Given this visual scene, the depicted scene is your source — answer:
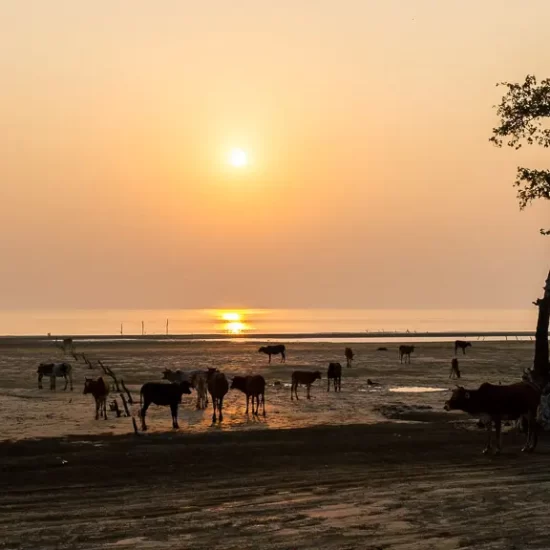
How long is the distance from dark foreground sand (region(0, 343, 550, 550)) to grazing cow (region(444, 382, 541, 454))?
31.5 inches

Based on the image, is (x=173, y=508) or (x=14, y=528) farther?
(x=173, y=508)

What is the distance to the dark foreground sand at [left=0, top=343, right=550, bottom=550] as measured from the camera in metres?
10.9

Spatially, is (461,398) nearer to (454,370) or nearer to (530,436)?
(530,436)

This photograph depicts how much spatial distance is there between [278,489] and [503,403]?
7.50m

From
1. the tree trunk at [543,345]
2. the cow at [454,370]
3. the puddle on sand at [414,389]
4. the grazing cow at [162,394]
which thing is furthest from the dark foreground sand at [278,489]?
the cow at [454,370]

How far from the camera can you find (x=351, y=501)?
1307cm

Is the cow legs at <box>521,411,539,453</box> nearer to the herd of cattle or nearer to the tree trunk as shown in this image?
the herd of cattle

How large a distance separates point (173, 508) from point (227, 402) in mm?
17795

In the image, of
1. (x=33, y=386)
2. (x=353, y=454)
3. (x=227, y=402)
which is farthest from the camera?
(x=33, y=386)

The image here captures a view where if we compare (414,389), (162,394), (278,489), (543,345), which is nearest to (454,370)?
(414,389)

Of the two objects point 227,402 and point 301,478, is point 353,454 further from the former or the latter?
point 227,402

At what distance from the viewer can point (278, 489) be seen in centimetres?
1415

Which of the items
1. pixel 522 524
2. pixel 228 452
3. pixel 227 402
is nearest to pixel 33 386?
pixel 227 402

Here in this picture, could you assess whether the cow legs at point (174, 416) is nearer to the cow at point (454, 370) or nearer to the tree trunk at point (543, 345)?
the tree trunk at point (543, 345)
